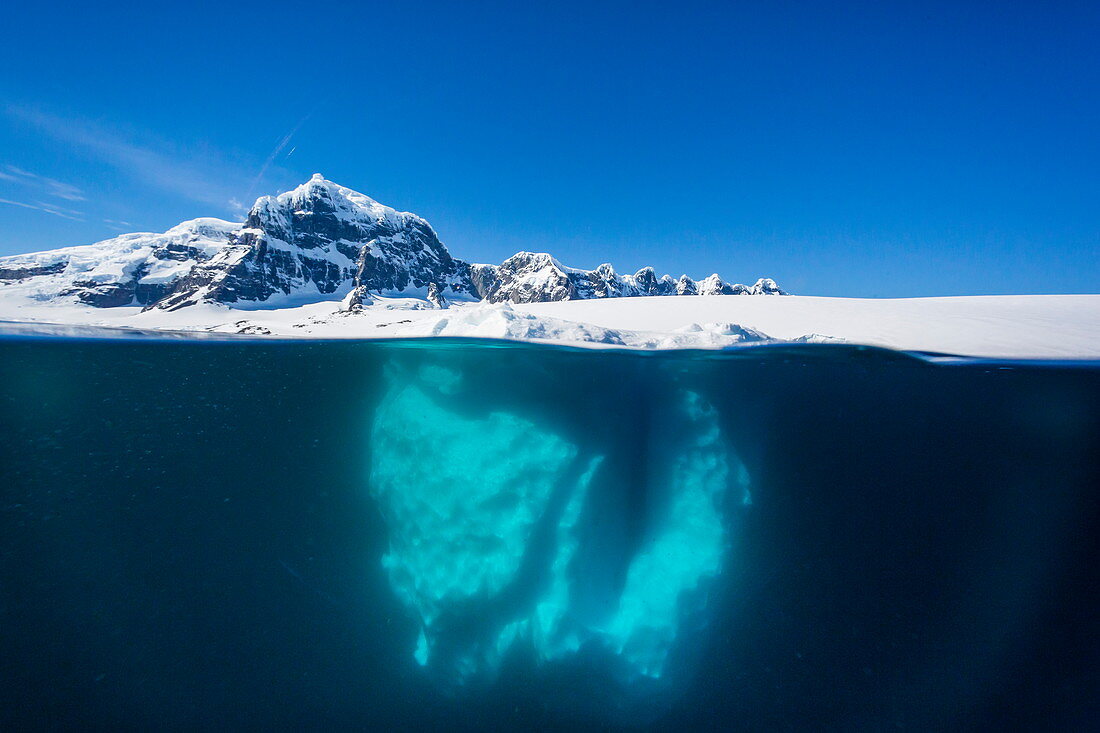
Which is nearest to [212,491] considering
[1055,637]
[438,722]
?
[438,722]

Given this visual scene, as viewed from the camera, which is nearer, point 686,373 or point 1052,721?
point 1052,721

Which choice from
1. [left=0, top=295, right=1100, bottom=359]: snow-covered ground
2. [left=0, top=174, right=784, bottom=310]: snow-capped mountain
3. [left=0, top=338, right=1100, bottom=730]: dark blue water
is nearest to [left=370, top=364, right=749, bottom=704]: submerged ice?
[left=0, top=338, right=1100, bottom=730]: dark blue water

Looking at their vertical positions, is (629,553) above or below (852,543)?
above

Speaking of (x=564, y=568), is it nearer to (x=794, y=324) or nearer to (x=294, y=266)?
(x=794, y=324)

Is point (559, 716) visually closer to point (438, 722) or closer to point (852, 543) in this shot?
point (438, 722)

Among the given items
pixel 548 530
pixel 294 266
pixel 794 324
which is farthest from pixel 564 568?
pixel 294 266

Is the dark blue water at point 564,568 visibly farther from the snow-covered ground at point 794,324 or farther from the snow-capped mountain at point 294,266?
the snow-capped mountain at point 294,266

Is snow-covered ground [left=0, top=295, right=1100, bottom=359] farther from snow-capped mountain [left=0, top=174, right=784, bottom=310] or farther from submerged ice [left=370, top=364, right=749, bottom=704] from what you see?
snow-capped mountain [left=0, top=174, right=784, bottom=310]

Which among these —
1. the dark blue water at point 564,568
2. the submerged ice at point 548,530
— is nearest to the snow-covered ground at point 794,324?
the dark blue water at point 564,568
